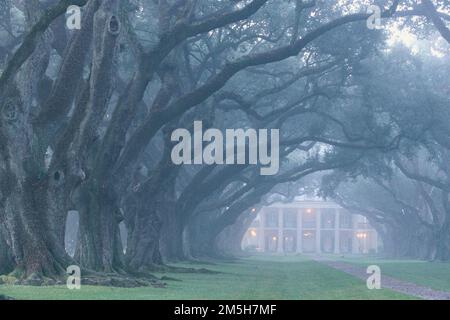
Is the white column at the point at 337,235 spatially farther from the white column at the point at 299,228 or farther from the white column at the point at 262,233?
the white column at the point at 262,233

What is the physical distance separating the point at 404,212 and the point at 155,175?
54.7 metres

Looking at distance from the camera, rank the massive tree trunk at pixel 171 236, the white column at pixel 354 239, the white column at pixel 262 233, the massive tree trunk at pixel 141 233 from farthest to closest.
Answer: the white column at pixel 262 233 < the white column at pixel 354 239 < the massive tree trunk at pixel 171 236 < the massive tree trunk at pixel 141 233

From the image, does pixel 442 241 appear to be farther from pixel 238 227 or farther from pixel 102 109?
pixel 102 109

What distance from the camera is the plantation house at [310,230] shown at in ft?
554

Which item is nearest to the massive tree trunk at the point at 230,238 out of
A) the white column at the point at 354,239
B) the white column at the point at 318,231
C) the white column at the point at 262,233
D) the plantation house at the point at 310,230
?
the white column at the point at 318,231

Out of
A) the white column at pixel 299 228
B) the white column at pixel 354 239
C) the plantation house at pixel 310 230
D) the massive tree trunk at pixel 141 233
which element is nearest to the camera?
the massive tree trunk at pixel 141 233

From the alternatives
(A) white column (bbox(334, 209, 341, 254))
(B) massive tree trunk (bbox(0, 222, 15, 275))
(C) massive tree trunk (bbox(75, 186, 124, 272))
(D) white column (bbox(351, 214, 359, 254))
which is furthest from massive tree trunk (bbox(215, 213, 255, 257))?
(D) white column (bbox(351, 214, 359, 254))

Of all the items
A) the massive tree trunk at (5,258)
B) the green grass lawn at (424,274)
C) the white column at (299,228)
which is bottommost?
the green grass lawn at (424,274)

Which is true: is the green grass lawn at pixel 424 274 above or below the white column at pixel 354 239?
below
